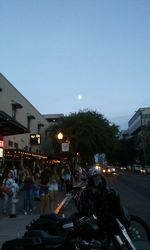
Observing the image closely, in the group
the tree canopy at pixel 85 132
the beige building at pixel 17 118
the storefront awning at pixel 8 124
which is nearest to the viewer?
the storefront awning at pixel 8 124

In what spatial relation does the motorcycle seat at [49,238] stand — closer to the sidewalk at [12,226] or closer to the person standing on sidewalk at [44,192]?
the sidewalk at [12,226]

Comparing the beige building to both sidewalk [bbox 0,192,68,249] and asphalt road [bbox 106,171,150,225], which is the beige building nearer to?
asphalt road [bbox 106,171,150,225]

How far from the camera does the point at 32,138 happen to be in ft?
160

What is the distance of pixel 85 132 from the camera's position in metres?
70.8

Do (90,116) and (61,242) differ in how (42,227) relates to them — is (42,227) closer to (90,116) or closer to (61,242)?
(61,242)

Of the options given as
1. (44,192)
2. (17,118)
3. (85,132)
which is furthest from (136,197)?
(85,132)

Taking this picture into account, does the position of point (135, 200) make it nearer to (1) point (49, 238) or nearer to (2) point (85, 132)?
(1) point (49, 238)

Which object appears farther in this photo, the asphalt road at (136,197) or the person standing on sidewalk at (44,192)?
the asphalt road at (136,197)

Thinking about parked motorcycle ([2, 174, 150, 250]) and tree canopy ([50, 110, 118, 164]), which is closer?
parked motorcycle ([2, 174, 150, 250])

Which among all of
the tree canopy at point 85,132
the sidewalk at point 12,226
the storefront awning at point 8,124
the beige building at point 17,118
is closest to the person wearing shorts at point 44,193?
the sidewalk at point 12,226

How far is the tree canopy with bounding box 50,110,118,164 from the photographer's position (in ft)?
231

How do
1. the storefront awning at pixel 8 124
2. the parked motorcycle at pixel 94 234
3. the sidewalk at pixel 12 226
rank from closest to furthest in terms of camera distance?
the parked motorcycle at pixel 94 234 → the sidewalk at pixel 12 226 → the storefront awning at pixel 8 124

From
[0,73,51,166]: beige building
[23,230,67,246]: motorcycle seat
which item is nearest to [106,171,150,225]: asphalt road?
[0,73,51,166]: beige building

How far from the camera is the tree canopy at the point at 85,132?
7050 cm
